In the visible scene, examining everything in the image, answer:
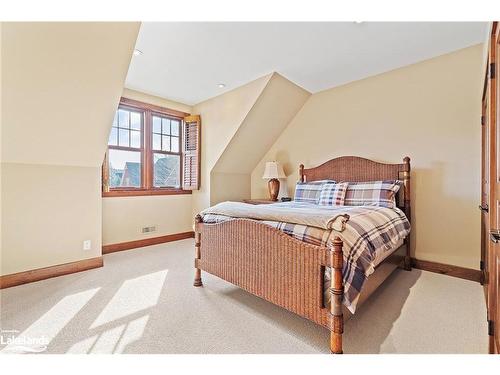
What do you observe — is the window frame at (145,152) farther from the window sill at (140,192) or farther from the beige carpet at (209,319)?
the beige carpet at (209,319)

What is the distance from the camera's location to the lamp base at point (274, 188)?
410cm

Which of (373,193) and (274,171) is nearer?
(373,193)

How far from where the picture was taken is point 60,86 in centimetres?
213

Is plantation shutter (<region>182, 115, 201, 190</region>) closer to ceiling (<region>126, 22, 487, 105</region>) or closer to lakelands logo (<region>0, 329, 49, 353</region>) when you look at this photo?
ceiling (<region>126, 22, 487, 105</region>)

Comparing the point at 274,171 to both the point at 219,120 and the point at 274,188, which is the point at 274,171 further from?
the point at 219,120

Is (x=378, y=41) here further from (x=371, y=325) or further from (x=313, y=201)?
(x=371, y=325)

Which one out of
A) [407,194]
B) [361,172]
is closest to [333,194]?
[361,172]

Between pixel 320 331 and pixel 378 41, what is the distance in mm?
2730

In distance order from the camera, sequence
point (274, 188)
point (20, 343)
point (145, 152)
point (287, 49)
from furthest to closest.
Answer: point (274, 188)
point (145, 152)
point (287, 49)
point (20, 343)

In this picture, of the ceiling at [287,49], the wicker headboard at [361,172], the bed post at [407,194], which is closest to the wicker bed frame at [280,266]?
the bed post at [407,194]

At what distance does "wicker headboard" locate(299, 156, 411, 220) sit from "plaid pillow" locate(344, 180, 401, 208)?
16 cm

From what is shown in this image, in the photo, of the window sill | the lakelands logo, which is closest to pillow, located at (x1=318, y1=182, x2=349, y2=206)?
the window sill

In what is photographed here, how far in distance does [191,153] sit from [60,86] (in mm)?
2300
